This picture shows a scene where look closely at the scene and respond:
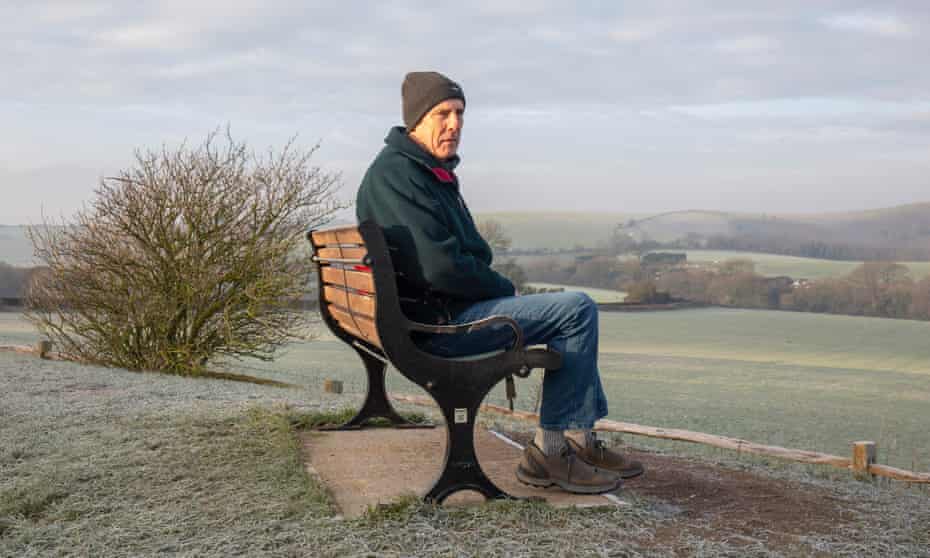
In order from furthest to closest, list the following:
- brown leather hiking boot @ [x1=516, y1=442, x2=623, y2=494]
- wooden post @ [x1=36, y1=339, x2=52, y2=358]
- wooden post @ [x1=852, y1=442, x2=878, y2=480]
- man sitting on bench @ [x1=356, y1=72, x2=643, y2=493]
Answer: wooden post @ [x1=36, y1=339, x2=52, y2=358]
wooden post @ [x1=852, y1=442, x2=878, y2=480]
brown leather hiking boot @ [x1=516, y1=442, x2=623, y2=494]
man sitting on bench @ [x1=356, y1=72, x2=643, y2=493]

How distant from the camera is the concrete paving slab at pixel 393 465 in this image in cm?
439

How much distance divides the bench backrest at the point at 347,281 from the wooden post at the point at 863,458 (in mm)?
3636

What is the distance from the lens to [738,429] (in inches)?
455

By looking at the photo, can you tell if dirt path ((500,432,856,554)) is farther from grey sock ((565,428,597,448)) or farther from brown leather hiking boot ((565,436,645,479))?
grey sock ((565,428,597,448))

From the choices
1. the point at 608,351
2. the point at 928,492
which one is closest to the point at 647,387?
the point at 608,351

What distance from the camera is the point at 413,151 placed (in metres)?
4.44

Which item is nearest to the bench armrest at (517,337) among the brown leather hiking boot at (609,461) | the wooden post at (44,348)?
the brown leather hiking boot at (609,461)

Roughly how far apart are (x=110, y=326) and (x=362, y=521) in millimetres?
8994

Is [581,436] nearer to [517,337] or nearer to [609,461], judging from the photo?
[609,461]

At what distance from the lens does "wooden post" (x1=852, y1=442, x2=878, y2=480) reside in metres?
6.39

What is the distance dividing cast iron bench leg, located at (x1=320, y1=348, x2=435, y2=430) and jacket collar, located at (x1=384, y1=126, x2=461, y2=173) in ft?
6.12

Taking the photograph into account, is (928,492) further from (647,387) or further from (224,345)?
(647,387)

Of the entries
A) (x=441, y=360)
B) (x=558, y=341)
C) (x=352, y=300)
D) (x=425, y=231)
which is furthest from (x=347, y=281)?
(x=558, y=341)

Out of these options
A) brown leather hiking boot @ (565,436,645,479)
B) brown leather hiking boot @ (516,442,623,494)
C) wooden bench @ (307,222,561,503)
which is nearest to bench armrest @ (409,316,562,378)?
wooden bench @ (307,222,561,503)
